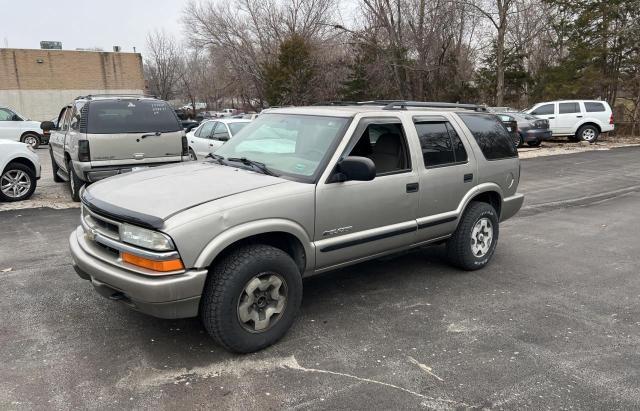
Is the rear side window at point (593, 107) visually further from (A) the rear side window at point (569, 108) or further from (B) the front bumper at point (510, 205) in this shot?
(B) the front bumper at point (510, 205)

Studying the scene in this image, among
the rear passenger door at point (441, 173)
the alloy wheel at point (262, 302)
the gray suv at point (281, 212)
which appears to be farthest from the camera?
the rear passenger door at point (441, 173)

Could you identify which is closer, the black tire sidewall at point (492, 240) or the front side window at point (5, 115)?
the black tire sidewall at point (492, 240)

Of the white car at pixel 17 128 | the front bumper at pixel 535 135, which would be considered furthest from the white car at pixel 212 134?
the front bumper at pixel 535 135

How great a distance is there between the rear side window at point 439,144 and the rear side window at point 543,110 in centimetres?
1851

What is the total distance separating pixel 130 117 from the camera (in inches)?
336

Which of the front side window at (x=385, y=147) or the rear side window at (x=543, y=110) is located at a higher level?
the rear side window at (x=543, y=110)

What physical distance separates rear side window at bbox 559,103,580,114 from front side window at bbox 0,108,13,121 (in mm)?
22111

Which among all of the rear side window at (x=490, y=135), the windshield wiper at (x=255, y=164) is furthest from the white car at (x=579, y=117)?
the windshield wiper at (x=255, y=164)

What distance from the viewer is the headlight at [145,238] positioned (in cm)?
318

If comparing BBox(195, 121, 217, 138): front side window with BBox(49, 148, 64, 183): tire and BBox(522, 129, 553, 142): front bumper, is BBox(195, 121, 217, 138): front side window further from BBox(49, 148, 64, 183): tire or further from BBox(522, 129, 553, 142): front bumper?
BBox(522, 129, 553, 142): front bumper

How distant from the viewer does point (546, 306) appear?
179 inches

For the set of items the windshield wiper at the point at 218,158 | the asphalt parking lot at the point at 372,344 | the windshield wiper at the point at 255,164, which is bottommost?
the asphalt parking lot at the point at 372,344

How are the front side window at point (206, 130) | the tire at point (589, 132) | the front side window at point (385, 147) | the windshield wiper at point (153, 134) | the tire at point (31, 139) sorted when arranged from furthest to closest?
the tire at point (589, 132) → the tire at point (31, 139) → the front side window at point (206, 130) → the windshield wiper at point (153, 134) → the front side window at point (385, 147)

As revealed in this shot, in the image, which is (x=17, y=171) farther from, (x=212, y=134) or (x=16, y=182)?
(x=212, y=134)
